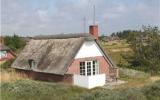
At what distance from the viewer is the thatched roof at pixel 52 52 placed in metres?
29.2

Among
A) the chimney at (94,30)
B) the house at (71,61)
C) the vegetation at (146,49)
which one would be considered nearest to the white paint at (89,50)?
the house at (71,61)

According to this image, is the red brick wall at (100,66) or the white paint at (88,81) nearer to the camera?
the white paint at (88,81)

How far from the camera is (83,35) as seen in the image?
98.9 ft

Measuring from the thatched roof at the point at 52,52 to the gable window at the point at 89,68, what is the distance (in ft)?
4.97

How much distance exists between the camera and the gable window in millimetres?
29891

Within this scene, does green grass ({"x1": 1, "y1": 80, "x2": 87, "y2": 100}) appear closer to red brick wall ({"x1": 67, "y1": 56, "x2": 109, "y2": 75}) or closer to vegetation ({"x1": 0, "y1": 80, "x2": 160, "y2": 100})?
vegetation ({"x1": 0, "y1": 80, "x2": 160, "y2": 100})

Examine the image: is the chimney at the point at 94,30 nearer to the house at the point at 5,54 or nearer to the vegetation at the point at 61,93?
the vegetation at the point at 61,93

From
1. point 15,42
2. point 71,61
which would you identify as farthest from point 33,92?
point 15,42

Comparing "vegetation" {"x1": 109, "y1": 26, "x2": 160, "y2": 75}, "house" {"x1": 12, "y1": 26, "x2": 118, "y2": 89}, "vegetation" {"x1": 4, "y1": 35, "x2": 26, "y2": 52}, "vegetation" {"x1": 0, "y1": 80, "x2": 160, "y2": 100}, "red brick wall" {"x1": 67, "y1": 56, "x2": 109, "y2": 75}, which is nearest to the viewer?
"vegetation" {"x1": 0, "y1": 80, "x2": 160, "y2": 100}

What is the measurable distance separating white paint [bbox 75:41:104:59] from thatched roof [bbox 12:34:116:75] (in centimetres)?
40

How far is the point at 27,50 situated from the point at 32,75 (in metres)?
3.93

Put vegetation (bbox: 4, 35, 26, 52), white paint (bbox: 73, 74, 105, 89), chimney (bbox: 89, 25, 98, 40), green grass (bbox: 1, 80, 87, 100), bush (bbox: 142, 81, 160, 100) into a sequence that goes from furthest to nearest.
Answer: vegetation (bbox: 4, 35, 26, 52)
chimney (bbox: 89, 25, 98, 40)
white paint (bbox: 73, 74, 105, 89)
green grass (bbox: 1, 80, 87, 100)
bush (bbox: 142, 81, 160, 100)

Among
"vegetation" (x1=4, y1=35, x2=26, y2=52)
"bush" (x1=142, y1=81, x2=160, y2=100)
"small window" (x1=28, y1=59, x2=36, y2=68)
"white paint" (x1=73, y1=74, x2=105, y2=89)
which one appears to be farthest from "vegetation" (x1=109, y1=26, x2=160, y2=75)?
"vegetation" (x1=4, y1=35, x2=26, y2=52)

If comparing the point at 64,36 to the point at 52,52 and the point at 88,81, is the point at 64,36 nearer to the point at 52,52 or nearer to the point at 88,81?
the point at 52,52
